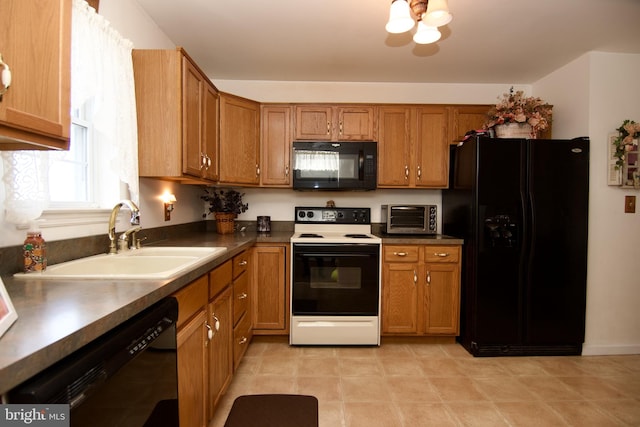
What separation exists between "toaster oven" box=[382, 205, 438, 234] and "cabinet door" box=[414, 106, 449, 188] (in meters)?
0.26

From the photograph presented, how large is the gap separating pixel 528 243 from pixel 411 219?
97 centimetres

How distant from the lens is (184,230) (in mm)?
2646

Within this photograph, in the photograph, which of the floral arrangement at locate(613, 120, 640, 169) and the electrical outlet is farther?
the electrical outlet

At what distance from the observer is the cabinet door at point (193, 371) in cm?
119

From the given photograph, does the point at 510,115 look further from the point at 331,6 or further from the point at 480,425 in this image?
the point at 480,425

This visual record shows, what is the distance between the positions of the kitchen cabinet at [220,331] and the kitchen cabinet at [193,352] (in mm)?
80

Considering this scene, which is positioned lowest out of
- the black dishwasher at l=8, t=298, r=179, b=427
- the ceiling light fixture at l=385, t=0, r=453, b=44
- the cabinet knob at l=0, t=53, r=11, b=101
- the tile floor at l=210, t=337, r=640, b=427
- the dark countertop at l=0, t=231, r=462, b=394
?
the tile floor at l=210, t=337, r=640, b=427

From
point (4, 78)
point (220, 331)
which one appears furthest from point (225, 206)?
point (4, 78)

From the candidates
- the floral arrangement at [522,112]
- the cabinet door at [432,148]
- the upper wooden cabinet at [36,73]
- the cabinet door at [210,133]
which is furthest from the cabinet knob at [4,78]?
the floral arrangement at [522,112]

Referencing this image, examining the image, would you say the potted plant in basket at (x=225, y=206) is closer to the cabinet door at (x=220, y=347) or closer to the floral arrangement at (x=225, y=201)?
the floral arrangement at (x=225, y=201)

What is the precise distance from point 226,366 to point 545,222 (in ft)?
8.74

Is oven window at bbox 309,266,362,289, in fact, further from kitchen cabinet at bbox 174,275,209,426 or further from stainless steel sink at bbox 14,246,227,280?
kitchen cabinet at bbox 174,275,209,426

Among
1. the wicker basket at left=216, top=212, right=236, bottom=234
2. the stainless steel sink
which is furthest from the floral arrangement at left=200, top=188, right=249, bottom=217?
the stainless steel sink

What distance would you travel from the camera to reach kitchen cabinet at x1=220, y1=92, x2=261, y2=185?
2594mm
